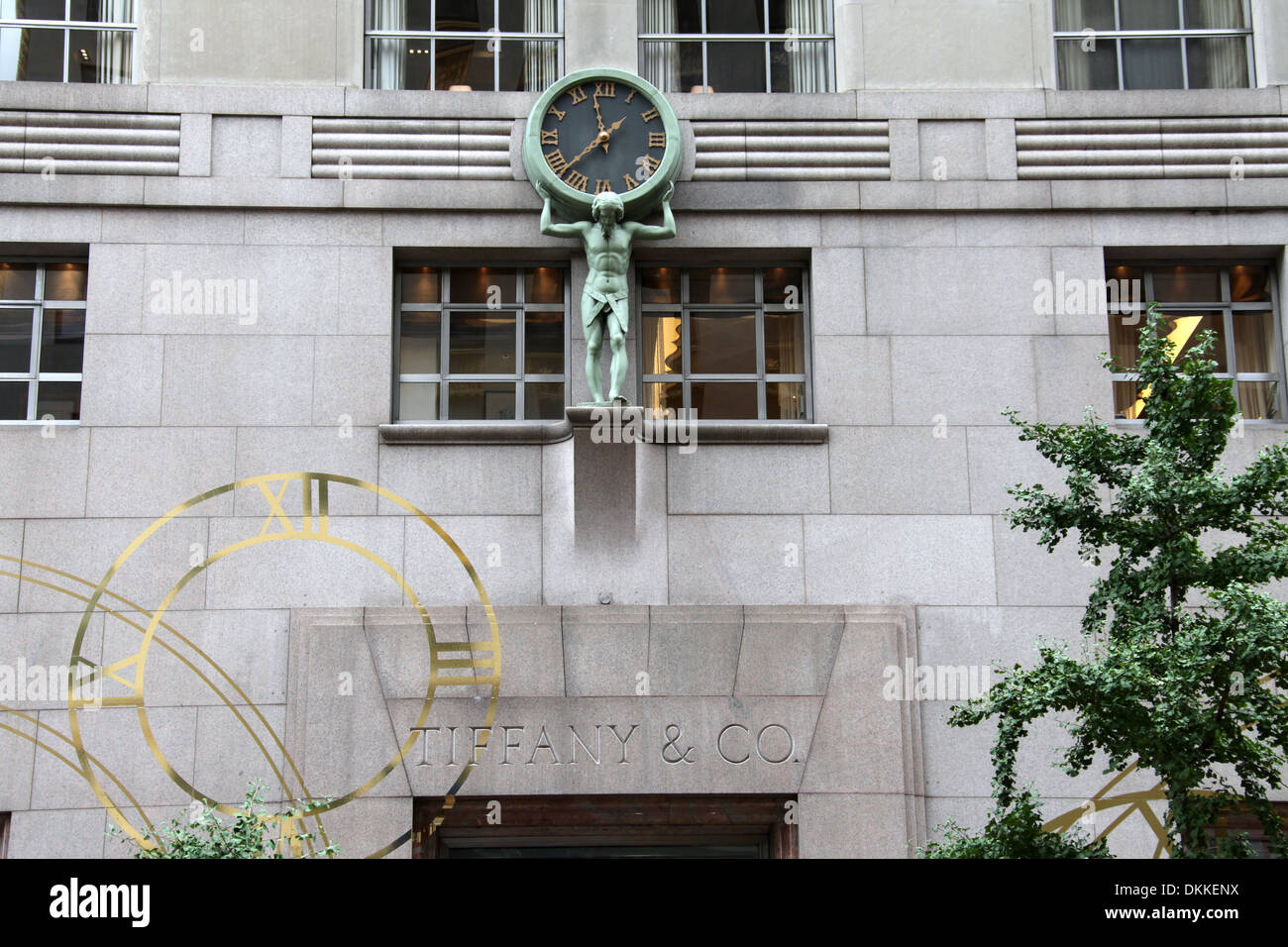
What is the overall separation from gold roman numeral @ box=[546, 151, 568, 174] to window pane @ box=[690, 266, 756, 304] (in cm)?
195

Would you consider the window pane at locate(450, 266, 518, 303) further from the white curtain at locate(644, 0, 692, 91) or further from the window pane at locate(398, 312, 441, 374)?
the white curtain at locate(644, 0, 692, 91)

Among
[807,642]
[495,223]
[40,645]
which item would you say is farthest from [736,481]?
[40,645]

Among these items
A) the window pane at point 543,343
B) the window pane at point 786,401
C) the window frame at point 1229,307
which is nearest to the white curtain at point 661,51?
the window pane at point 543,343

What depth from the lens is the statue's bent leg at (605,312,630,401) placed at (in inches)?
652

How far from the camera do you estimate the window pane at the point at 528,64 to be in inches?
716

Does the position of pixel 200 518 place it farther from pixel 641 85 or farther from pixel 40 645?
pixel 641 85

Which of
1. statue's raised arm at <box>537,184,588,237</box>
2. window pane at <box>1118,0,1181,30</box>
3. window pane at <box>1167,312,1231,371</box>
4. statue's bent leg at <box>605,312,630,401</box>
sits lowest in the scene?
statue's bent leg at <box>605,312,630,401</box>

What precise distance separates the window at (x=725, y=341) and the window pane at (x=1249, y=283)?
5099 mm

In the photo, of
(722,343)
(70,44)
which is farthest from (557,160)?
Answer: (70,44)

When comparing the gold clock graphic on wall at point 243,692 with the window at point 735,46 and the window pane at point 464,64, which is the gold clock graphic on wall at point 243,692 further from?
the window at point 735,46

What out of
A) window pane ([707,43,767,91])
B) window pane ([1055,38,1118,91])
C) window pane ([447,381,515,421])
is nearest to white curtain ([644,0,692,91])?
window pane ([707,43,767,91])

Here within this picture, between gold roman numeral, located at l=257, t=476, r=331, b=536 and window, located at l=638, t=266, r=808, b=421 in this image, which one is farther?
window, located at l=638, t=266, r=808, b=421

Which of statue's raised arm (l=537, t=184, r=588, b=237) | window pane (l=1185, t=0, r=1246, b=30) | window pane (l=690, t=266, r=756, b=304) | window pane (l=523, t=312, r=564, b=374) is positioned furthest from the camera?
window pane (l=1185, t=0, r=1246, b=30)
